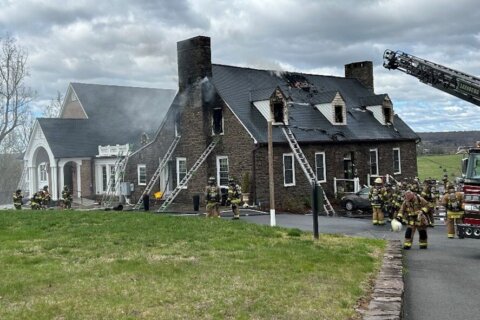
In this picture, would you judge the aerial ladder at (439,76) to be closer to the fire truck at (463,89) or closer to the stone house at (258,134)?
the fire truck at (463,89)

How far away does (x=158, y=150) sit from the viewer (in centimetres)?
3134

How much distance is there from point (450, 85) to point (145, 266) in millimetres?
17561

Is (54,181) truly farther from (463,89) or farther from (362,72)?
(463,89)

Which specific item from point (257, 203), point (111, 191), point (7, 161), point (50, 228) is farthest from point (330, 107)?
point (7, 161)

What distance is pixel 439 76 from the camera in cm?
2297

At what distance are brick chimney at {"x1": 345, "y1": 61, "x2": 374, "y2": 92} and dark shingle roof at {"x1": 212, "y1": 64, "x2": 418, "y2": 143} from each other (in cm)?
206

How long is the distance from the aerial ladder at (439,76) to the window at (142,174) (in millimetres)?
15168

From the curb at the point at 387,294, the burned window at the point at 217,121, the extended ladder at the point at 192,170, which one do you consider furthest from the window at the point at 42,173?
the curb at the point at 387,294

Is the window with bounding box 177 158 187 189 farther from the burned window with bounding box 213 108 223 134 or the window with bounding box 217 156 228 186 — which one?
the burned window with bounding box 213 108 223 134

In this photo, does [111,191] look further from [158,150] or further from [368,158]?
[368,158]

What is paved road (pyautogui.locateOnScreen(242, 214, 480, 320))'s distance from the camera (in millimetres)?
7355

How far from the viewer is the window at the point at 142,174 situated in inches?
1273

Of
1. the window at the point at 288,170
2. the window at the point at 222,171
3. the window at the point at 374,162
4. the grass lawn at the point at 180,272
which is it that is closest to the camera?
the grass lawn at the point at 180,272

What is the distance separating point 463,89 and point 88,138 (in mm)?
25130
